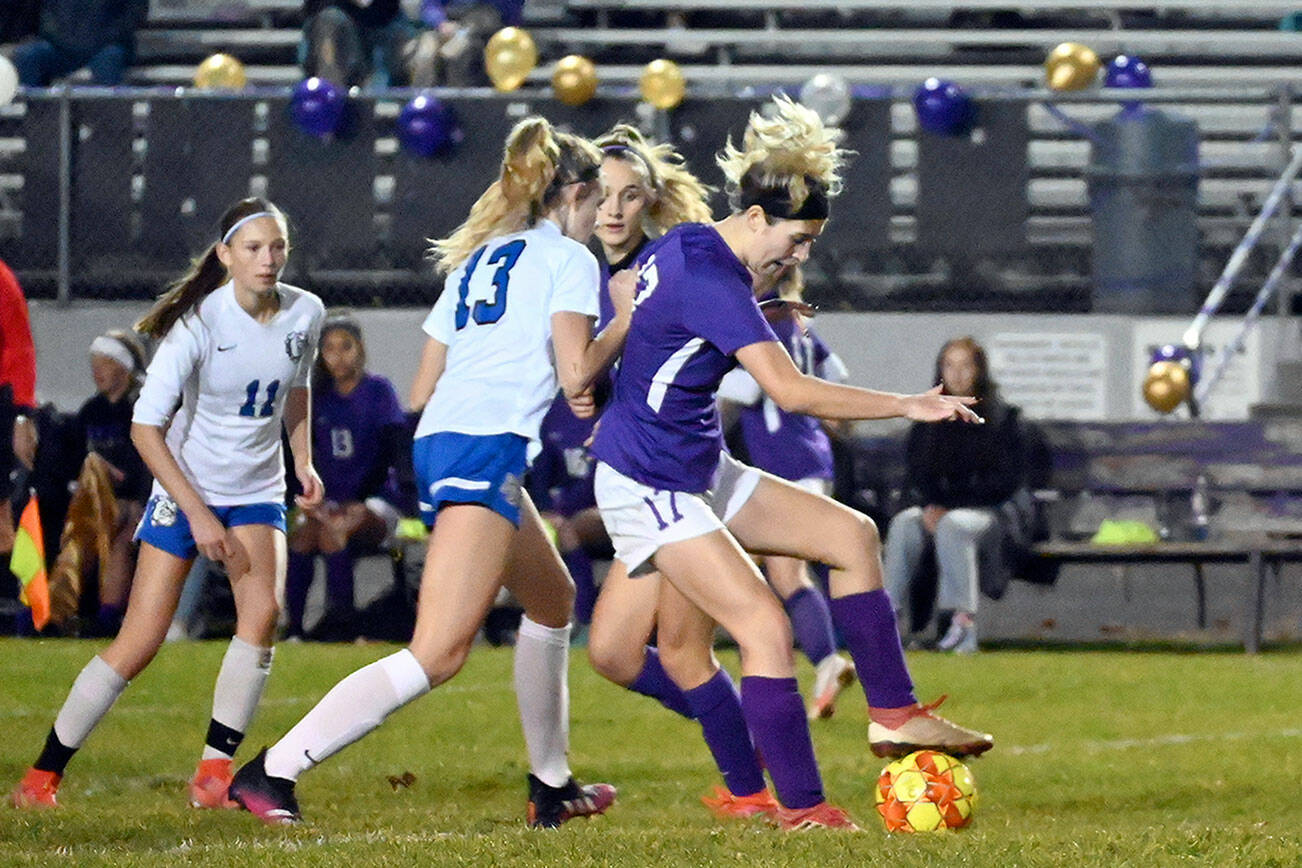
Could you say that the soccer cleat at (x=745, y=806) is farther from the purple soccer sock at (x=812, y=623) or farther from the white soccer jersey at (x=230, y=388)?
the purple soccer sock at (x=812, y=623)

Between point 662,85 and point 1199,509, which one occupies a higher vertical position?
point 662,85

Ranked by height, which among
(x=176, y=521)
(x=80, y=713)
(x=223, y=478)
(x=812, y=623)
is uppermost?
(x=223, y=478)

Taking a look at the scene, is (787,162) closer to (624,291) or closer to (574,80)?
(624,291)

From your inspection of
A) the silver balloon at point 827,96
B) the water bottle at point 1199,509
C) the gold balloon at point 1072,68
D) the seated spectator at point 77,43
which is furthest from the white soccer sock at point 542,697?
the seated spectator at point 77,43

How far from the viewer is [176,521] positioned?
6.83 meters

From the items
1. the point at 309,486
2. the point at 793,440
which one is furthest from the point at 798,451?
the point at 309,486

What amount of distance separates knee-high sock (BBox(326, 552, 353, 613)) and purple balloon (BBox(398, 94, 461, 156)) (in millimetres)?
3035

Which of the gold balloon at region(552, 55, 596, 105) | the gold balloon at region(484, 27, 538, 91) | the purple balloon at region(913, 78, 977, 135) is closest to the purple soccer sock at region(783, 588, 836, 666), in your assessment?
the purple balloon at region(913, 78, 977, 135)

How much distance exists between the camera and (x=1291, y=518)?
12789 mm

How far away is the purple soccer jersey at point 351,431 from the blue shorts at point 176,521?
17.5 ft

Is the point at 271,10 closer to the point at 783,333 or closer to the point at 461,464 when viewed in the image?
the point at 783,333

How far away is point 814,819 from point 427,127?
877cm

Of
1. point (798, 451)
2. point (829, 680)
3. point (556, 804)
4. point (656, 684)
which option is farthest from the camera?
point (798, 451)

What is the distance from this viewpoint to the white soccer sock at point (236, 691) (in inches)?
271
